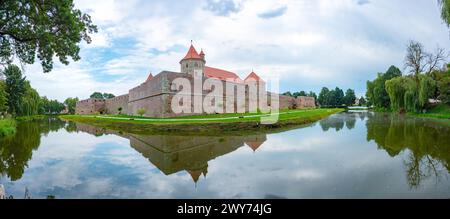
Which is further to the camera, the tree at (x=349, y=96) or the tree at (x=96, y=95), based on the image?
the tree at (x=96, y=95)

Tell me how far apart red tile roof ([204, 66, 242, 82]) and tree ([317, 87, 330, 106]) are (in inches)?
1645

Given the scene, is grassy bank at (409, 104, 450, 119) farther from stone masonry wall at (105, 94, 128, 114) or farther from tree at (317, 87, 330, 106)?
tree at (317, 87, 330, 106)

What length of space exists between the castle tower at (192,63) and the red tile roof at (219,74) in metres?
2.15

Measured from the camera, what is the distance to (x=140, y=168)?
26.0 ft

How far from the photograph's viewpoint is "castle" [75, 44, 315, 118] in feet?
83.5

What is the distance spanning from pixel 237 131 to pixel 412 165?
471 inches

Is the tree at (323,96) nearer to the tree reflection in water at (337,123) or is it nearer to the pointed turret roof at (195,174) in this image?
the tree reflection in water at (337,123)

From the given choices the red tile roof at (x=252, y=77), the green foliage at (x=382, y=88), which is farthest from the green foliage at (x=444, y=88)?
the red tile roof at (x=252, y=77)

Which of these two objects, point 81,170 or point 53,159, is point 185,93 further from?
point 81,170

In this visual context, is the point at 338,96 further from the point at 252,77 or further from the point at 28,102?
the point at 28,102

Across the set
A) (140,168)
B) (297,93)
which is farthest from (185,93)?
(297,93)

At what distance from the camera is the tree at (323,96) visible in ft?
273
